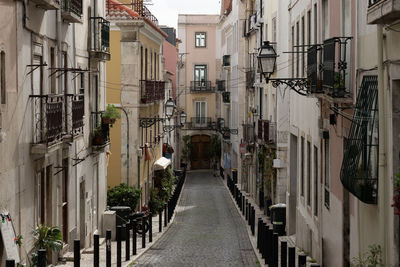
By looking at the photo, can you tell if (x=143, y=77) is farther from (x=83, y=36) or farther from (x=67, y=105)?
(x=67, y=105)

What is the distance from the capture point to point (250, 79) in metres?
42.5

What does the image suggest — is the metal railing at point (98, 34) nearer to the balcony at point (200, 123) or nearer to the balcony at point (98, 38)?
the balcony at point (98, 38)

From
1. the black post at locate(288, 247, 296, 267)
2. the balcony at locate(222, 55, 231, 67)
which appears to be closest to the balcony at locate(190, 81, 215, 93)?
the balcony at locate(222, 55, 231, 67)

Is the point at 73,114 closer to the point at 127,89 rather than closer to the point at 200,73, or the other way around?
the point at 127,89

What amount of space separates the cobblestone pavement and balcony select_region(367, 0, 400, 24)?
998 centimetres

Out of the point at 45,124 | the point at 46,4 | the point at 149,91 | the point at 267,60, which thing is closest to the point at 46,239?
the point at 45,124

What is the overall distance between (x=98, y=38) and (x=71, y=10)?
5.14 m

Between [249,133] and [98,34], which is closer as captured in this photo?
[98,34]

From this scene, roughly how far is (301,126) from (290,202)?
14.6 feet

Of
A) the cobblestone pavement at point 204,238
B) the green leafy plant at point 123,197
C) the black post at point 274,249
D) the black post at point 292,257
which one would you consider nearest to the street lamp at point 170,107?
the cobblestone pavement at point 204,238

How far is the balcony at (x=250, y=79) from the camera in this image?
4141 centimetres

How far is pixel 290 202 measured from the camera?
2447cm

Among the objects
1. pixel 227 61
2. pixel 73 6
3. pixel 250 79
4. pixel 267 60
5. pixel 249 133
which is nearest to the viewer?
pixel 267 60

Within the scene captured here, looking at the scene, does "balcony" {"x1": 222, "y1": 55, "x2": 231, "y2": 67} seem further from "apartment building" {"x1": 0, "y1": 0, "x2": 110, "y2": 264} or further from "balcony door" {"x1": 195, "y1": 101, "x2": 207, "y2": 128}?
"apartment building" {"x1": 0, "y1": 0, "x2": 110, "y2": 264}
